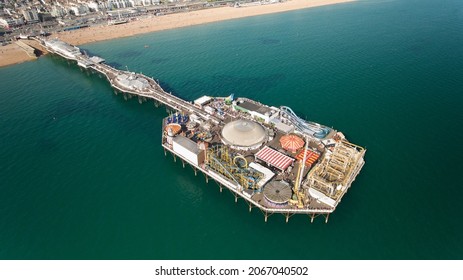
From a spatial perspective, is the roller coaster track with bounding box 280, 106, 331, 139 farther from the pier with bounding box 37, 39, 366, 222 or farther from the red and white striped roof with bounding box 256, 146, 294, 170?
the red and white striped roof with bounding box 256, 146, 294, 170

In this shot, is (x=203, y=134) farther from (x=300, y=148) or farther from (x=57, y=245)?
(x=57, y=245)

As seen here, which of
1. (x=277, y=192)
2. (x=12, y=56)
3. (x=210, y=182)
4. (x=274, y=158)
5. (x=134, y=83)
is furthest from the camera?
(x=12, y=56)

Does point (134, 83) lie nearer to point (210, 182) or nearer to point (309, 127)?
point (210, 182)

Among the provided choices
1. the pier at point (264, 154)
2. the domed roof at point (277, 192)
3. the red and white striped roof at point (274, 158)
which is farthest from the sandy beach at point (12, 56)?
the domed roof at point (277, 192)

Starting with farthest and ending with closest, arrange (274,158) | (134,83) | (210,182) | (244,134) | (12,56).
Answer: (12,56)
(134,83)
(244,134)
(210,182)
(274,158)

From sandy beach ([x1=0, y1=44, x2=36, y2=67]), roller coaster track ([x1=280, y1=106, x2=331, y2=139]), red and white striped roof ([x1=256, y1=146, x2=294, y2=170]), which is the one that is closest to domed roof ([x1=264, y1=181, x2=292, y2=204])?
red and white striped roof ([x1=256, y1=146, x2=294, y2=170])

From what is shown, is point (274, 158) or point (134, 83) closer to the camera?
point (274, 158)

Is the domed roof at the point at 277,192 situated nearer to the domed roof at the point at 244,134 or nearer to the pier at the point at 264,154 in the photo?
the pier at the point at 264,154

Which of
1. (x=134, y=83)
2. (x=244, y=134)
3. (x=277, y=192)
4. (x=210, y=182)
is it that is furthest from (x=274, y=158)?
(x=134, y=83)

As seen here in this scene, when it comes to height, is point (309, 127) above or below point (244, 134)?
below
